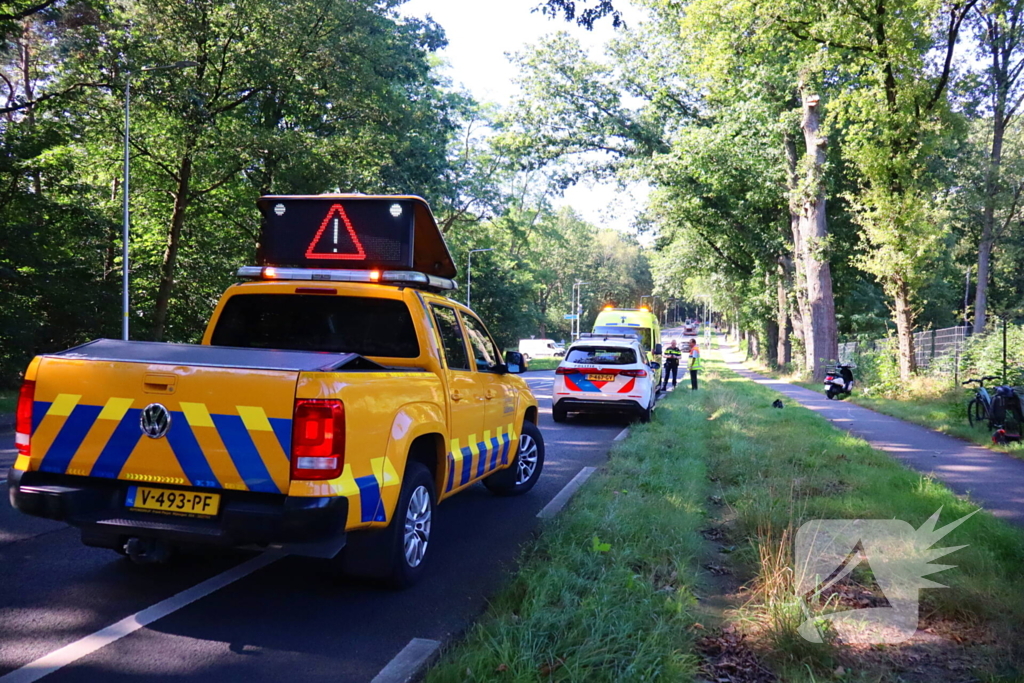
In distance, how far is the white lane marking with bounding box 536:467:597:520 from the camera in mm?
6965

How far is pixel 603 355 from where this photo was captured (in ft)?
46.9

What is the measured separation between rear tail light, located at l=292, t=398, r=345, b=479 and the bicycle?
451 inches

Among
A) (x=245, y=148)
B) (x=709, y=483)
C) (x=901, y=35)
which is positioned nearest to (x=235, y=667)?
(x=709, y=483)

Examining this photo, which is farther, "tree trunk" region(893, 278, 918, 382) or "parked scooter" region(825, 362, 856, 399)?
"parked scooter" region(825, 362, 856, 399)

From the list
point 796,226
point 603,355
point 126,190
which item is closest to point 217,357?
point 603,355

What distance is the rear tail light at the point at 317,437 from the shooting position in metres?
3.90

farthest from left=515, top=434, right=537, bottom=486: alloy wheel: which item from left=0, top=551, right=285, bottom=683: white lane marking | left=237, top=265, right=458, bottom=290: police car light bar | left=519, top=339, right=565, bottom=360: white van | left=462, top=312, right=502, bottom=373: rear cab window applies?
left=519, top=339, right=565, bottom=360: white van

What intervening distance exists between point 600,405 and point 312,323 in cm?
897

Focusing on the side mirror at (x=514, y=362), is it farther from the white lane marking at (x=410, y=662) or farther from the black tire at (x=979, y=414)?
the black tire at (x=979, y=414)

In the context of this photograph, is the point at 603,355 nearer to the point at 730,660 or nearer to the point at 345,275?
the point at 345,275

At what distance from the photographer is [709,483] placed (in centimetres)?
855

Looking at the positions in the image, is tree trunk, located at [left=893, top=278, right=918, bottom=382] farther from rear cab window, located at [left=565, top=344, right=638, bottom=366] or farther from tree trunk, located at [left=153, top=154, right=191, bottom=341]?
tree trunk, located at [left=153, top=154, right=191, bottom=341]

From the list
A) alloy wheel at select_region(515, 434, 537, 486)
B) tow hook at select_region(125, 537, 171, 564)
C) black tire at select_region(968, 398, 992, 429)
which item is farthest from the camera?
black tire at select_region(968, 398, 992, 429)

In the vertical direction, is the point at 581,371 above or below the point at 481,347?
below
